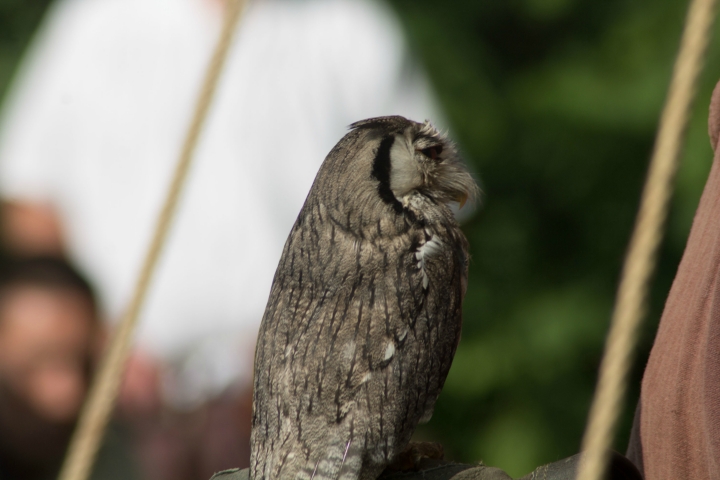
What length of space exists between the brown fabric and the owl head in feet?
1.07

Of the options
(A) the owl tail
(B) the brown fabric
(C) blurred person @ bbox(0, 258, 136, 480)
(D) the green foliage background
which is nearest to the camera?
(B) the brown fabric

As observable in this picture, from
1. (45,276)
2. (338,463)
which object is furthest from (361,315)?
(45,276)

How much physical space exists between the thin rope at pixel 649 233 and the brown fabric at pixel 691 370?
17cm

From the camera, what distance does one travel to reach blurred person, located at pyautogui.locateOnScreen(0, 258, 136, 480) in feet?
6.14

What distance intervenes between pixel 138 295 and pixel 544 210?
7.00 feet

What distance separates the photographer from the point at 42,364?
190 centimetres

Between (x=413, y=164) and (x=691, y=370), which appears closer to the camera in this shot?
(x=691, y=370)

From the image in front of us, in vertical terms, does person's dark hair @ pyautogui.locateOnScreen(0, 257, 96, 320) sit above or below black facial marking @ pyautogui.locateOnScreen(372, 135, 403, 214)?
below

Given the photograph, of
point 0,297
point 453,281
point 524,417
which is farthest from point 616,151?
point 0,297

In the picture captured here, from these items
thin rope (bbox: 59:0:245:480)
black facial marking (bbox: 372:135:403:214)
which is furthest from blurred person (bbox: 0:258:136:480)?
black facial marking (bbox: 372:135:403:214)

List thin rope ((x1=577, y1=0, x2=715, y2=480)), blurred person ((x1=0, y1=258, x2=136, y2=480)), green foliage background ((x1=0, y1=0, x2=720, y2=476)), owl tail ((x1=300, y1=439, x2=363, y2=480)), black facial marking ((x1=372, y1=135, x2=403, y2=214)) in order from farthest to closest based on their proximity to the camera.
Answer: green foliage background ((x1=0, y1=0, x2=720, y2=476)) < blurred person ((x1=0, y1=258, x2=136, y2=480)) < black facial marking ((x1=372, y1=135, x2=403, y2=214)) < owl tail ((x1=300, y1=439, x2=363, y2=480)) < thin rope ((x1=577, y1=0, x2=715, y2=480))

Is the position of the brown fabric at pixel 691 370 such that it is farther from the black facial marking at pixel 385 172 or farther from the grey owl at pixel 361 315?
the black facial marking at pixel 385 172

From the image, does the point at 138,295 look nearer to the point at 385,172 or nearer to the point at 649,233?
the point at 385,172

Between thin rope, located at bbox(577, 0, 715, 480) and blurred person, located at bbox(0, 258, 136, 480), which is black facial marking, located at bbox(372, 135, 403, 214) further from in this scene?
blurred person, located at bbox(0, 258, 136, 480)
